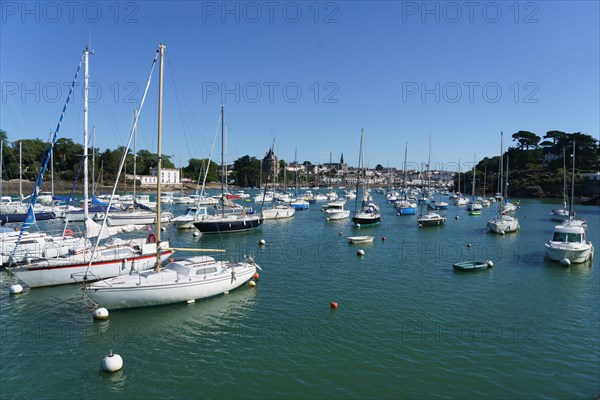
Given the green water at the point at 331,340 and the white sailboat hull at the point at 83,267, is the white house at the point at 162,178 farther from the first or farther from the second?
the green water at the point at 331,340

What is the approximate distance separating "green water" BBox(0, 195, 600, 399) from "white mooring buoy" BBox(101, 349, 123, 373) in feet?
1.09

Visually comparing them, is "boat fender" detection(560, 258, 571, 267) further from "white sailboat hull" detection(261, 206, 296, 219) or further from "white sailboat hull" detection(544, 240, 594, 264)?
"white sailboat hull" detection(261, 206, 296, 219)

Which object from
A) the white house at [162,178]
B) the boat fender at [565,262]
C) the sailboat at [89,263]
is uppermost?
the white house at [162,178]

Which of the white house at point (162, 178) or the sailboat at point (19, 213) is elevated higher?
Answer: the white house at point (162, 178)

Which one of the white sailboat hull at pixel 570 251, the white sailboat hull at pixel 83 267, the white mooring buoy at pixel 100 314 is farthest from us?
the white sailboat hull at pixel 570 251

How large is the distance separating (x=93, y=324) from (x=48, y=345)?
8.35 ft

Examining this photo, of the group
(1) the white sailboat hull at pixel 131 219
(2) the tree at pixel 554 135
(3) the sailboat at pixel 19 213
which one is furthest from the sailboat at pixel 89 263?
(2) the tree at pixel 554 135

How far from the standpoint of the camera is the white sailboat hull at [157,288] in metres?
21.4

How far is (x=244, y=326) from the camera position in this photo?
2077 centimetres

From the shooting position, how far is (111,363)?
51.2ft

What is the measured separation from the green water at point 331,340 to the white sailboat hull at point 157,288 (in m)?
0.59

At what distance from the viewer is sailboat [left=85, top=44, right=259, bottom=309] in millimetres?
21484

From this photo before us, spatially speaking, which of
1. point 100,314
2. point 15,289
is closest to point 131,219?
point 15,289

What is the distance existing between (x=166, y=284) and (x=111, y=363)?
687 cm
